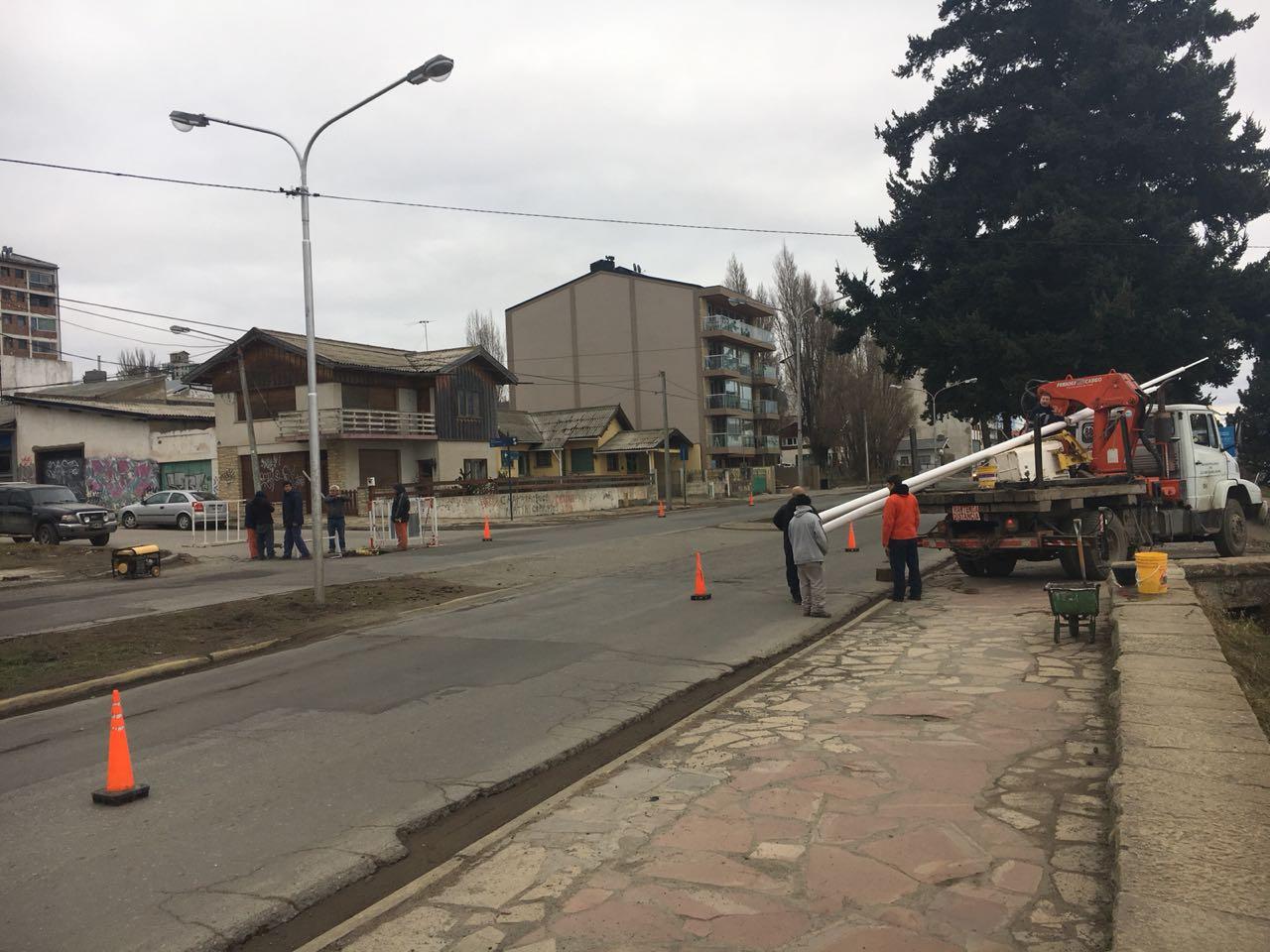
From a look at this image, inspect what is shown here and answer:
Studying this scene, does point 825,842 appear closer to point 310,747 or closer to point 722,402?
point 310,747

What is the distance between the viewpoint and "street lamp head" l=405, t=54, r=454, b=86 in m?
13.3

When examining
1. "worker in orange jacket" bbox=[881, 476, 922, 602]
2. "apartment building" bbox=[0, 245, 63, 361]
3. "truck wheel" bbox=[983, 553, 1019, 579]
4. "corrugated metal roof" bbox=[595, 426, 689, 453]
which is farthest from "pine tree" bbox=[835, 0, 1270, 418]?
"apartment building" bbox=[0, 245, 63, 361]

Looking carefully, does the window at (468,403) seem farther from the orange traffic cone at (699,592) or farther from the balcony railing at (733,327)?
the orange traffic cone at (699,592)

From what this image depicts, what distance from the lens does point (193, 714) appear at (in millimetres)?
8023

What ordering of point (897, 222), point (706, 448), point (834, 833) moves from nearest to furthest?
point (834, 833)
point (897, 222)
point (706, 448)

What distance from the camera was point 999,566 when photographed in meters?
15.5

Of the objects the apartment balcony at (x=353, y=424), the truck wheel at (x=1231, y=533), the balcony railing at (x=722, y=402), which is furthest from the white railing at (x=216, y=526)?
the balcony railing at (x=722, y=402)

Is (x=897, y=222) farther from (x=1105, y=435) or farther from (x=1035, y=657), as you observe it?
(x=1035, y=657)

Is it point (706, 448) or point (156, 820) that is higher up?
point (706, 448)

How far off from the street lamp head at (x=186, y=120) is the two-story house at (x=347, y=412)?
94.0ft

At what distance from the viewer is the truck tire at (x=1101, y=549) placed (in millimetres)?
13812

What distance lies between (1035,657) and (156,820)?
734 cm

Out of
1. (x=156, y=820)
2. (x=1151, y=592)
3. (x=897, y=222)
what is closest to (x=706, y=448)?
(x=897, y=222)

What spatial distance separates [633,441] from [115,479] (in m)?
28.0
